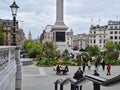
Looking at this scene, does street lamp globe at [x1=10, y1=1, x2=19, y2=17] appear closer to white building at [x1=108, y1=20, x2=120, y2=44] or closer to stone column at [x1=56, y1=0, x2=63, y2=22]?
stone column at [x1=56, y1=0, x2=63, y2=22]

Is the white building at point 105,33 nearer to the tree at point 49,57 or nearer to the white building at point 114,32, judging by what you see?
the white building at point 114,32

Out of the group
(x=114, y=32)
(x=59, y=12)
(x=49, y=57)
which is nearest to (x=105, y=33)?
(x=114, y=32)

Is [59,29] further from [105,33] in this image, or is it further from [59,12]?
[105,33]

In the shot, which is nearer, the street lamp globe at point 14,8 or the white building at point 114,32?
the street lamp globe at point 14,8

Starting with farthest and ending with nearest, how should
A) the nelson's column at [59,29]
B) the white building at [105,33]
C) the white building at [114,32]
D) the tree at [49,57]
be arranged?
the white building at [105,33] < the white building at [114,32] < the nelson's column at [59,29] < the tree at [49,57]

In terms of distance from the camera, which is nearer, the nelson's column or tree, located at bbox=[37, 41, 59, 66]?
tree, located at bbox=[37, 41, 59, 66]

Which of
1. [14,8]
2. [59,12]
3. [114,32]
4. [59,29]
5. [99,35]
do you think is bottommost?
[14,8]

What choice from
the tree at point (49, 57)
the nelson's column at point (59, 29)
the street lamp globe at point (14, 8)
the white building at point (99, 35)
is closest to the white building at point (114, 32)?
the white building at point (99, 35)

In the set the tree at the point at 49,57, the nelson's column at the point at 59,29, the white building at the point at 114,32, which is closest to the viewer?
the tree at the point at 49,57

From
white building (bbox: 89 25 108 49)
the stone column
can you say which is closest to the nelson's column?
the stone column

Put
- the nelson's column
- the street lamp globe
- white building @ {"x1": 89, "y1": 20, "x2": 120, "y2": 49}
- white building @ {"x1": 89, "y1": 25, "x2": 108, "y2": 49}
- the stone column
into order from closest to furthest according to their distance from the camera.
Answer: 1. the street lamp globe
2. the nelson's column
3. the stone column
4. white building @ {"x1": 89, "y1": 20, "x2": 120, "y2": 49}
5. white building @ {"x1": 89, "y1": 25, "x2": 108, "y2": 49}

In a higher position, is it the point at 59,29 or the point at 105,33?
the point at 105,33

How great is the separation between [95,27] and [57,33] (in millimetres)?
124605

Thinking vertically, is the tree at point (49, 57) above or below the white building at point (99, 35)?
below
